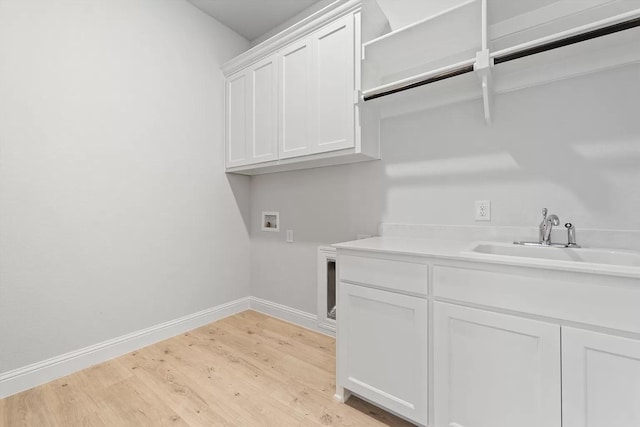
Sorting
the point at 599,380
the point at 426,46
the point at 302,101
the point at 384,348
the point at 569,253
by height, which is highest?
the point at 426,46

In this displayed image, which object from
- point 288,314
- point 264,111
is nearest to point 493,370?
point 288,314

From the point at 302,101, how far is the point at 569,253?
184 cm

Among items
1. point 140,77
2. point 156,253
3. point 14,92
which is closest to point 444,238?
point 156,253

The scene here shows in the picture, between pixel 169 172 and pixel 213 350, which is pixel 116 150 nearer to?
pixel 169 172

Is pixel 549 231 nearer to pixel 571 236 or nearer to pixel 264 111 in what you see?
pixel 571 236

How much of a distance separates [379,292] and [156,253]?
184 centimetres

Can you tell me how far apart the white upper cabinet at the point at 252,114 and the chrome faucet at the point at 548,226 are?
1.81 meters

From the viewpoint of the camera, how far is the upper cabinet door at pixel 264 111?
2.32m

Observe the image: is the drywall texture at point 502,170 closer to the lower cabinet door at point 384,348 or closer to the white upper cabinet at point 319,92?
the white upper cabinet at point 319,92

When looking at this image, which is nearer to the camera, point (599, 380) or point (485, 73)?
point (599, 380)

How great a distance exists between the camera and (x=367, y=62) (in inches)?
72.0

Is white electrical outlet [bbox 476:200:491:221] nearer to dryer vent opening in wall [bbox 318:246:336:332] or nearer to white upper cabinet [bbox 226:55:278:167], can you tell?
dryer vent opening in wall [bbox 318:246:336:332]

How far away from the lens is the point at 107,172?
203cm

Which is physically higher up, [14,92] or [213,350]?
[14,92]
